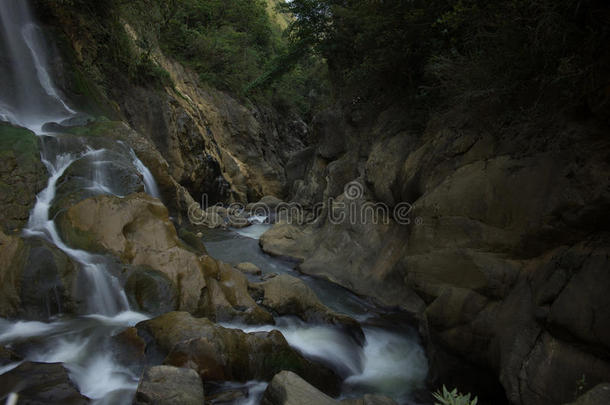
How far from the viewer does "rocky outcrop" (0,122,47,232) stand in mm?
5480

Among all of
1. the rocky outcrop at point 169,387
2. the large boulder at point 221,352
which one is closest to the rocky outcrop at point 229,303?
the large boulder at point 221,352

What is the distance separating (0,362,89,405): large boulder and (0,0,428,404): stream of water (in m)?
0.15

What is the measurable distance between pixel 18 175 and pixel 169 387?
503 cm

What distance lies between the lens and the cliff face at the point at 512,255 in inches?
118

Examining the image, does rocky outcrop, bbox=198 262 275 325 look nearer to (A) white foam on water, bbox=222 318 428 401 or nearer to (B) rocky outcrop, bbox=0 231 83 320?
(A) white foam on water, bbox=222 318 428 401

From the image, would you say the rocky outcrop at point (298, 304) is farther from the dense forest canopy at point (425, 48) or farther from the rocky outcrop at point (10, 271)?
the dense forest canopy at point (425, 48)

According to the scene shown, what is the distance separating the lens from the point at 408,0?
7.20 metres

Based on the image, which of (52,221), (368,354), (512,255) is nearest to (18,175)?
(52,221)

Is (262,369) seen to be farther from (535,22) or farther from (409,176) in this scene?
(535,22)

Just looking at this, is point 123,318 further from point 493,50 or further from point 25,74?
point 25,74

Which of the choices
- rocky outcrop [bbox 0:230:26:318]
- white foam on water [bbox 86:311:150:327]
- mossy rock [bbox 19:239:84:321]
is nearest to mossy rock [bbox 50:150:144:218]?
rocky outcrop [bbox 0:230:26:318]

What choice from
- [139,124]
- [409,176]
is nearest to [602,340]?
[409,176]

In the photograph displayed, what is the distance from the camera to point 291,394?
339 cm

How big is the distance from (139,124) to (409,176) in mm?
10987
